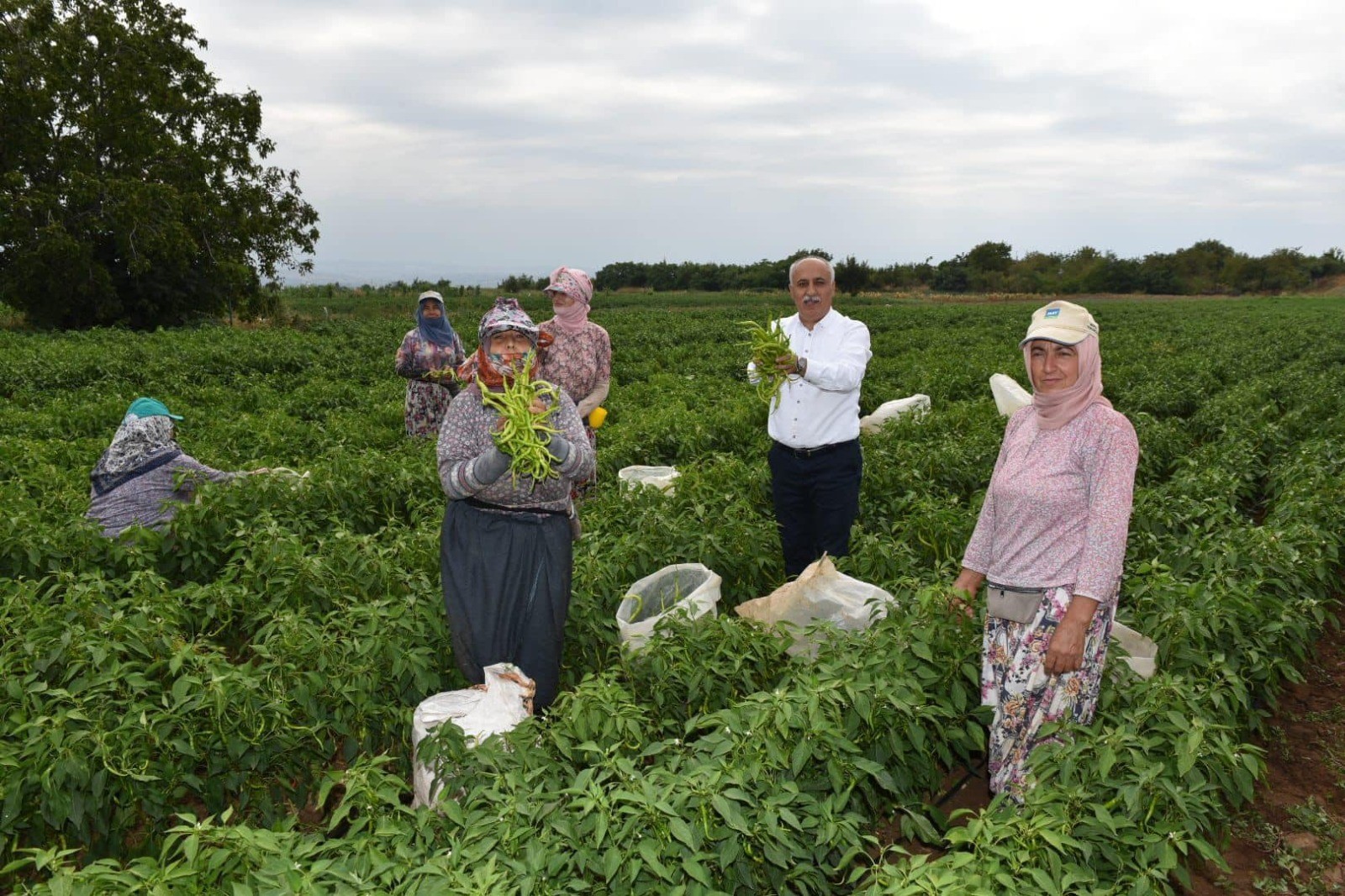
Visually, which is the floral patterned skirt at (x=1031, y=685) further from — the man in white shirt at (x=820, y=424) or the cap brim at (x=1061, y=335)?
the man in white shirt at (x=820, y=424)

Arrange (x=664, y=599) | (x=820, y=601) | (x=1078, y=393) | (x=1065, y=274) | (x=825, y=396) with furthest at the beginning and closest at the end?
(x=1065, y=274)
(x=825, y=396)
(x=664, y=599)
(x=820, y=601)
(x=1078, y=393)

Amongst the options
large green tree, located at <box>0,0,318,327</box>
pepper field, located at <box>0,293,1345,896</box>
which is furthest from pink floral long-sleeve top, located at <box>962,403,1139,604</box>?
large green tree, located at <box>0,0,318,327</box>

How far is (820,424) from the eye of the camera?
180 inches

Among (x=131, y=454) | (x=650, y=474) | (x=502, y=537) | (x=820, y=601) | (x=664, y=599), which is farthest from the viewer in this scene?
(x=650, y=474)

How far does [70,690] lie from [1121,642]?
417 centimetres

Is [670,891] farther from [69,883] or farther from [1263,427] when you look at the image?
[1263,427]

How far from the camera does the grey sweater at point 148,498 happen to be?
16.4 ft

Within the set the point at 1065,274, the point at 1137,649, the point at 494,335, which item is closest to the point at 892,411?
the point at 1137,649

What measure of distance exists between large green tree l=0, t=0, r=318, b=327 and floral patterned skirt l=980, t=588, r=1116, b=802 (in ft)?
77.6

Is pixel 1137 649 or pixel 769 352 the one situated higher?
pixel 769 352

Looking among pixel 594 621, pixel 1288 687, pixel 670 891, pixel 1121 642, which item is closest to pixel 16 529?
pixel 594 621

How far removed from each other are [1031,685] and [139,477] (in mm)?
5007

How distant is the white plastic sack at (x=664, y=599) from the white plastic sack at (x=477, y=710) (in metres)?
0.56

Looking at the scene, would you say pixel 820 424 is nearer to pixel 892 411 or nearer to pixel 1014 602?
pixel 1014 602
